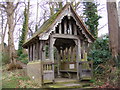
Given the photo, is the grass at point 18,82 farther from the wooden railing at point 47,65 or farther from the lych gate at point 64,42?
the wooden railing at point 47,65

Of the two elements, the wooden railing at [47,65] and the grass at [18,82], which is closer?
the wooden railing at [47,65]

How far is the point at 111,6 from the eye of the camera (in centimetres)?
1041

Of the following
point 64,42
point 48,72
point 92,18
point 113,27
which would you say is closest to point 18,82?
point 48,72

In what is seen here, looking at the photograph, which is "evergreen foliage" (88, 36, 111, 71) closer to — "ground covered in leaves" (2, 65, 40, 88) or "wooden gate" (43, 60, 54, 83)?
"wooden gate" (43, 60, 54, 83)

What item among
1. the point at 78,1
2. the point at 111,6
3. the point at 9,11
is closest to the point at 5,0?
the point at 9,11

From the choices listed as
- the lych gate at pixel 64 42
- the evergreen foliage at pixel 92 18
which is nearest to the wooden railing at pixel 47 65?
the lych gate at pixel 64 42

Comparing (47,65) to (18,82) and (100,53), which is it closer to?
(18,82)

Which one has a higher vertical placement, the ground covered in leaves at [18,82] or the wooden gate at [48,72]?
the wooden gate at [48,72]

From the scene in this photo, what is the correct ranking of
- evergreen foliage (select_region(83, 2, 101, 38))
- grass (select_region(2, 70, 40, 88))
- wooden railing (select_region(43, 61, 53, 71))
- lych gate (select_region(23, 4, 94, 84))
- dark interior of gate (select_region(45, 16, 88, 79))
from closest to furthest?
wooden railing (select_region(43, 61, 53, 71)), lych gate (select_region(23, 4, 94, 84)), grass (select_region(2, 70, 40, 88)), dark interior of gate (select_region(45, 16, 88, 79)), evergreen foliage (select_region(83, 2, 101, 38))

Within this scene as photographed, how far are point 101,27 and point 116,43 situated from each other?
15.3m

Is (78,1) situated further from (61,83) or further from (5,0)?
(61,83)

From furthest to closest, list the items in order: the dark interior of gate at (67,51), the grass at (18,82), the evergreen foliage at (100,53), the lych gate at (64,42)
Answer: the evergreen foliage at (100,53) → the dark interior of gate at (67,51) → the grass at (18,82) → the lych gate at (64,42)

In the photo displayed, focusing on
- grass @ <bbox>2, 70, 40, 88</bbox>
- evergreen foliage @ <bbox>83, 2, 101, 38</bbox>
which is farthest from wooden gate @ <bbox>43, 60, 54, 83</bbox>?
evergreen foliage @ <bbox>83, 2, 101, 38</bbox>

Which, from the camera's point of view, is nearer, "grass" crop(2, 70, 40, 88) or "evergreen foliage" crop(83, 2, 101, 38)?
"grass" crop(2, 70, 40, 88)
